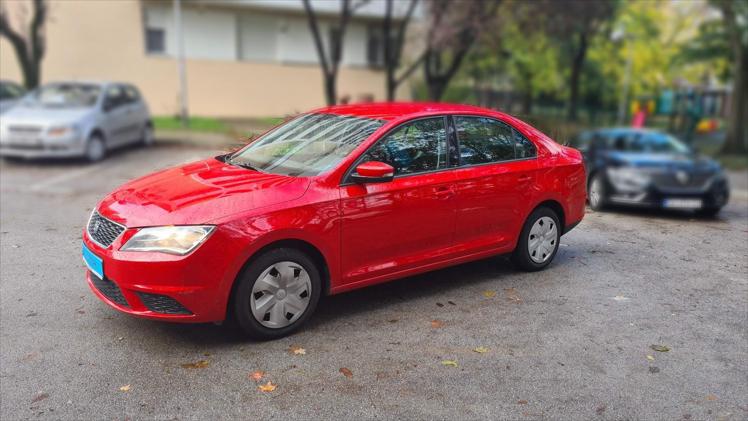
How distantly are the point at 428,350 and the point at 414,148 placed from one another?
5.31ft

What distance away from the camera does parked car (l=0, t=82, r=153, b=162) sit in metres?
12.5

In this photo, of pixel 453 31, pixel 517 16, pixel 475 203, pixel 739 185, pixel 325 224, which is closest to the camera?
pixel 325 224

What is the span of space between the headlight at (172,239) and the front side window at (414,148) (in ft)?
4.38

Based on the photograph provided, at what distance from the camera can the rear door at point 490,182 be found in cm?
530

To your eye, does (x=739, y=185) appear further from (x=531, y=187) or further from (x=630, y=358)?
(x=630, y=358)

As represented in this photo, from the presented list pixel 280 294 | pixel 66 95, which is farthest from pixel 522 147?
pixel 66 95

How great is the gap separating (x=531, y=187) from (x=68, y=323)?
393 centimetres

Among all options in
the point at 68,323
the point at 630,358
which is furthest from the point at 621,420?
the point at 68,323

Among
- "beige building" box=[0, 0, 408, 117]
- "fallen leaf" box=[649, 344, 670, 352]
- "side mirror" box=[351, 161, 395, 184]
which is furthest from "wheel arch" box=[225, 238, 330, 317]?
"beige building" box=[0, 0, 408, 117]

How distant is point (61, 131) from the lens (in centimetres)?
1252

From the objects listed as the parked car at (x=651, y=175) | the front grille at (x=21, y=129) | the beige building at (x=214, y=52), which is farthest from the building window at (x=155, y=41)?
the parked car at (x=651, y=175)

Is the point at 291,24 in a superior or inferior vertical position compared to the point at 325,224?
superior

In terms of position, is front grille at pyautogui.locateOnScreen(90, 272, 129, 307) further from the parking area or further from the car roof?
the car roof

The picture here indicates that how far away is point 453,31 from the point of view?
61.6 ft
